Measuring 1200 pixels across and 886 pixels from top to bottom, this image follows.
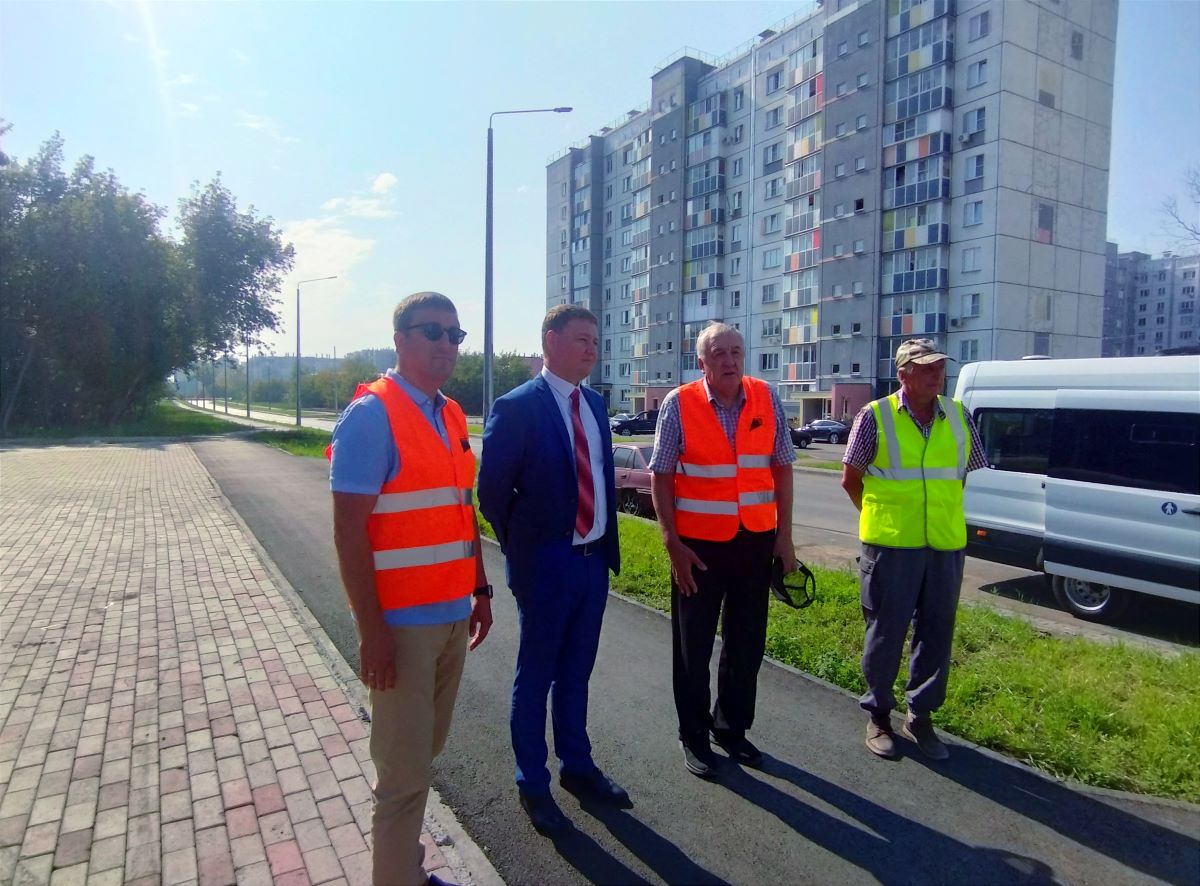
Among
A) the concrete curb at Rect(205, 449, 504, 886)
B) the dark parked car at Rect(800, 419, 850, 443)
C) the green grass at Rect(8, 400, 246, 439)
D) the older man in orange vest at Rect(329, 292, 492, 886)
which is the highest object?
the older man in orange vest at Rect(329, 292, 492, 886)

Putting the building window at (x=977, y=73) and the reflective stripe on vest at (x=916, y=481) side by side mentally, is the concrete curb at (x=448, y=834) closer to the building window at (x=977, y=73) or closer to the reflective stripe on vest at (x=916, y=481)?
the reflective stripe on vest at (x=916, y=481)

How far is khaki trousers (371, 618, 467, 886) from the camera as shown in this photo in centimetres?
253

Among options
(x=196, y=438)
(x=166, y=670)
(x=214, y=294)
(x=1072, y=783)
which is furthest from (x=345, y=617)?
(x=214, y=294)

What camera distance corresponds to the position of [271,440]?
31016mm

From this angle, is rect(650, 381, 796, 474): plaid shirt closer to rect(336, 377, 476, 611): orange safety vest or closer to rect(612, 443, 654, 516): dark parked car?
rect(336, 377, 476, 611): orange safety vest

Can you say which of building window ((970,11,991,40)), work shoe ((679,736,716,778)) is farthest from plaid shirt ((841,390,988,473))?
building window ((970,11,991,40))

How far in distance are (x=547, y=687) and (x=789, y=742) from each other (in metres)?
1.40

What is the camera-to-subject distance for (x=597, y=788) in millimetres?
3334

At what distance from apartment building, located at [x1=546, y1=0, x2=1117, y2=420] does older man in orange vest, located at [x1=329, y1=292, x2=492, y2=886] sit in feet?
134

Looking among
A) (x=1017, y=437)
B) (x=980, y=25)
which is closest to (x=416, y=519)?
(x=1017, y=437)

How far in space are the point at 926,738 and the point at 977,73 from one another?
43663 millimetres

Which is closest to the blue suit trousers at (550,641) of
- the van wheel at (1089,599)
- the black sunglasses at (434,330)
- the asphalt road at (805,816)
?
the asphalt road at (805,816)

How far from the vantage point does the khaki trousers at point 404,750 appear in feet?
8.30

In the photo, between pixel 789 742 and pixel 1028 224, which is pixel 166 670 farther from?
pixel 1028 224
